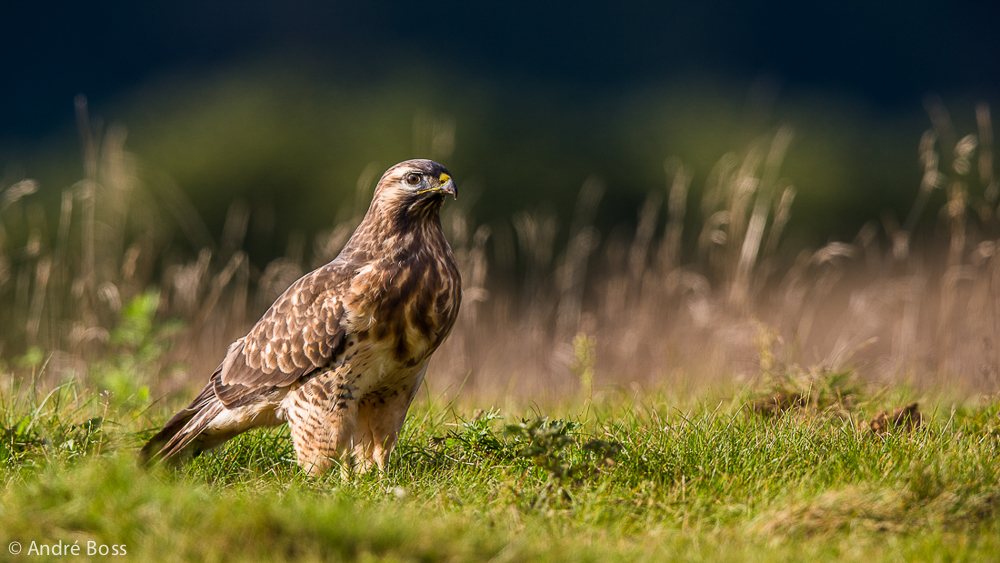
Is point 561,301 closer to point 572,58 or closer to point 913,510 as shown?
point 913,510

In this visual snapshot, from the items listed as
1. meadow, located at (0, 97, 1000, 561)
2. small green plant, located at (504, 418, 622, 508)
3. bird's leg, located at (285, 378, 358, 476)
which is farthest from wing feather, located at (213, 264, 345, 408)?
small green plant, located at (504, 418, 622, 508)

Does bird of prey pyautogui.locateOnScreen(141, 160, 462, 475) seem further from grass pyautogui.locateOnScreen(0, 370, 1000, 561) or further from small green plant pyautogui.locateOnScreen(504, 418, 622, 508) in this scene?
small green plant pyautogui.locateOnScreen(504, 418, 622, 508)

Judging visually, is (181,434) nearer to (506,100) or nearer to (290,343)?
(290,343)

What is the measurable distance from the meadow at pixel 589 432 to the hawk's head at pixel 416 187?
0.92 m

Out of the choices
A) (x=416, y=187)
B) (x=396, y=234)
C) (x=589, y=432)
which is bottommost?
(x=589, y=432)

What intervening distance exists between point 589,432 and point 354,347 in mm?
1085

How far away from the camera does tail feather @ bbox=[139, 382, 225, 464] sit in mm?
3809

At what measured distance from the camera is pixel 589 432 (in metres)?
3.84

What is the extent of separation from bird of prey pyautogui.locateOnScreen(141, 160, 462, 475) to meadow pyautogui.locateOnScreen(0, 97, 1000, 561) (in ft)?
0.55

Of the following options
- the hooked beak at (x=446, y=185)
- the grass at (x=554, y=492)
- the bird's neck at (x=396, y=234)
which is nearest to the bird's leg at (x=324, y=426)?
the grass at (x=554, y=492)

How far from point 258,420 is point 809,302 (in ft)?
14.1

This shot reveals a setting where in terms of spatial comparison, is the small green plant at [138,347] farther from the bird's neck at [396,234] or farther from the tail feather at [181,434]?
the bird's neck at [396,234]

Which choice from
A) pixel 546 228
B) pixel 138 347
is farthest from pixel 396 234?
pixel 546 228

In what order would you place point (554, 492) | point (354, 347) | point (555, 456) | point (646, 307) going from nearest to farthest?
point (554, 492) → point (555, 456) → point (354, 347) → point (646, 307)
